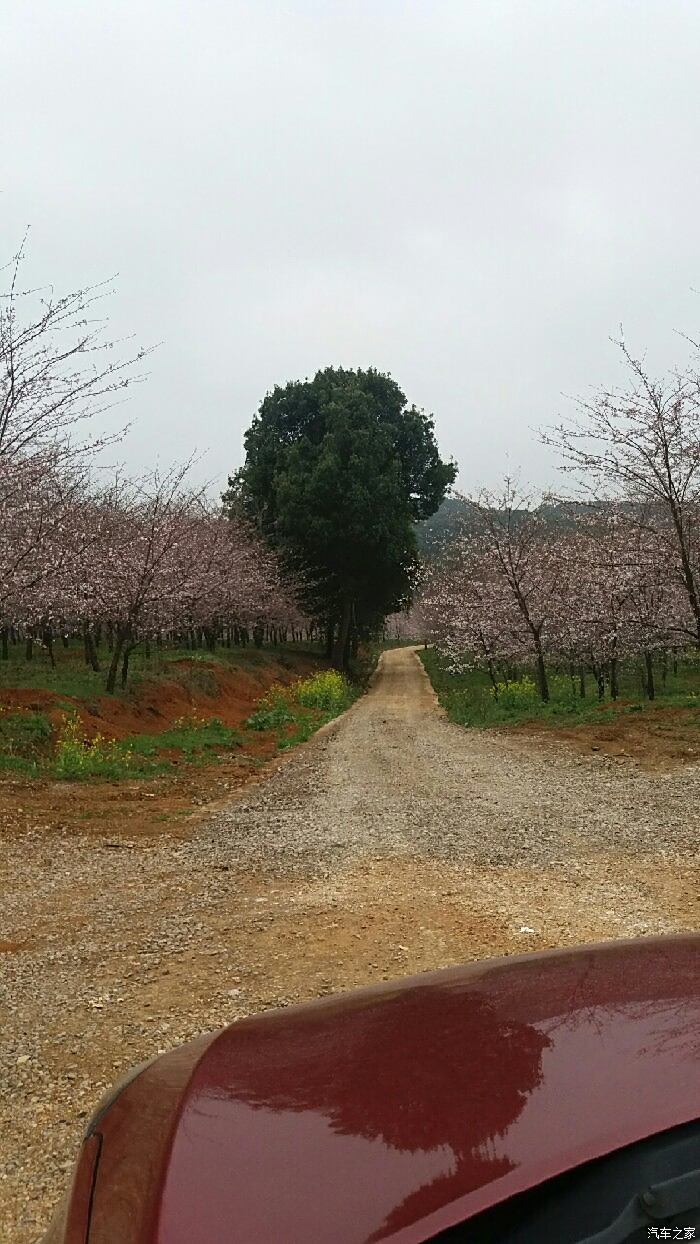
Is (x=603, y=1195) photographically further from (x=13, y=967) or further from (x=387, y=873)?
(x=387, y=873)

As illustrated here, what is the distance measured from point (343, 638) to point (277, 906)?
1140 inches

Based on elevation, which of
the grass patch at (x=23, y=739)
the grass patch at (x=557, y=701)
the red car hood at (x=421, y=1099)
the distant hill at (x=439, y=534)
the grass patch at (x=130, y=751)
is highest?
the distant hill at (x=439, y=534)

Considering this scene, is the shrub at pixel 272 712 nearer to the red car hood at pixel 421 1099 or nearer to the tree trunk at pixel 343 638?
the tree trunk at pixel 343 638

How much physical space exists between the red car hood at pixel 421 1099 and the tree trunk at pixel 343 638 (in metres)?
31.0

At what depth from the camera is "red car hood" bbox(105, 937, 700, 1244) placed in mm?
1252

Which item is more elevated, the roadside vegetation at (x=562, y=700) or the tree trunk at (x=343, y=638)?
the tree trunk at (x=343, y=638)

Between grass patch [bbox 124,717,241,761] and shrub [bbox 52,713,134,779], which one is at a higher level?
shrub [bbox 52,713,134,779]

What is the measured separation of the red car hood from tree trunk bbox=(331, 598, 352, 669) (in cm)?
3100

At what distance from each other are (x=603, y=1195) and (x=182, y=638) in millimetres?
39689

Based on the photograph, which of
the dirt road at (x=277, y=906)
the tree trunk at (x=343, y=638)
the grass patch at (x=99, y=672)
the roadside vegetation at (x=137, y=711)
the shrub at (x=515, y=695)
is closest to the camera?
the dirt road at (x=277, y=906)

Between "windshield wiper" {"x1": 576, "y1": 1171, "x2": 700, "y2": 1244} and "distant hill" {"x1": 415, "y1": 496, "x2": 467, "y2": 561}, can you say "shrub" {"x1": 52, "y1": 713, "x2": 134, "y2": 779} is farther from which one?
"distant hill" {"x1": 415, "y1": 496, "x2": 467, "y2": 561}

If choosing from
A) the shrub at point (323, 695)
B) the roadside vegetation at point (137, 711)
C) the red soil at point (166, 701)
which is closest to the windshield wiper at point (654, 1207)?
the roadside vegetation at point (137, 711)

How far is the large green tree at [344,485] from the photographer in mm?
29578

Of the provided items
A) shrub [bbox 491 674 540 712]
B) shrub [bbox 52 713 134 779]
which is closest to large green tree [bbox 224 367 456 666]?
shrub [bbox 491 674 540 712]
